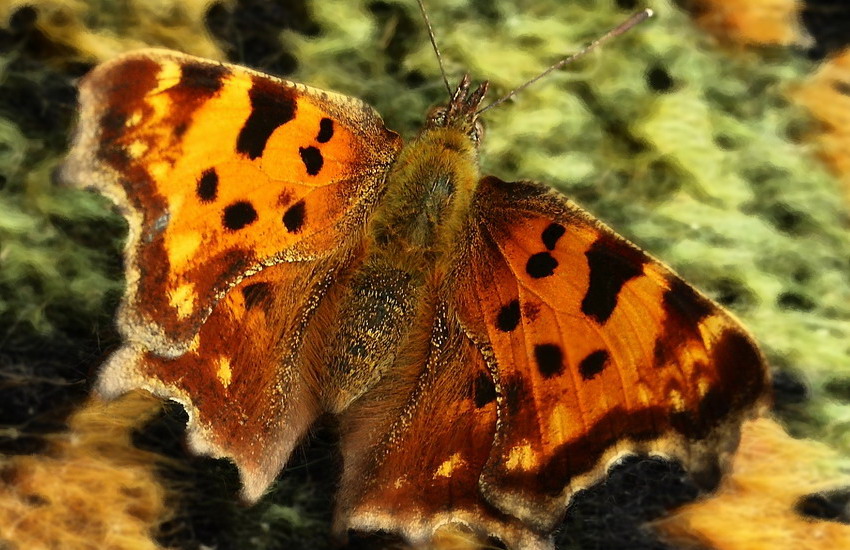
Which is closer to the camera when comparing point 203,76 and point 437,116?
point 203,76

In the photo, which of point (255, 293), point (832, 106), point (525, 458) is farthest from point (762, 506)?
point (255, 293)

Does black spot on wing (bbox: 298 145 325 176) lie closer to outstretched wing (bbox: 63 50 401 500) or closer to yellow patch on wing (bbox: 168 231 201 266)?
outstretched wing (bbox: 63 50 401 500)

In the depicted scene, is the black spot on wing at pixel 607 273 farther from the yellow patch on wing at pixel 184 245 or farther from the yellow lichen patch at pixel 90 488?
the yellow lichen patch at pixel 90 488

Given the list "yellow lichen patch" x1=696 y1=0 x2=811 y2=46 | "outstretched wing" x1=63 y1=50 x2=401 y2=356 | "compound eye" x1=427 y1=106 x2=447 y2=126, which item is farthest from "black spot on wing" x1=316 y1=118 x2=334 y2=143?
"yellow lichen patch" x1=696 y1=0 x2=811 y2=46

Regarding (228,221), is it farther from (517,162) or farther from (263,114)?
(517,162)

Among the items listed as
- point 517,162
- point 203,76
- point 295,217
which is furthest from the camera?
point 517,162

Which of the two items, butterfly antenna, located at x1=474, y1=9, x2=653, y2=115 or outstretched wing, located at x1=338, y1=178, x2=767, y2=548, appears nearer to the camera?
outstretched wing, located at x1=338, y1=178, x2=767, y2=548

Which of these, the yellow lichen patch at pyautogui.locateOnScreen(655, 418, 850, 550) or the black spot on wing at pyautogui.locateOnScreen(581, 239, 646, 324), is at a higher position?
the black spot on wing at pyautogui.locateOnScreen(581, 239, 646, 324)

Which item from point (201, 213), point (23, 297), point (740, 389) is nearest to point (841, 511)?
point (740, 389)
